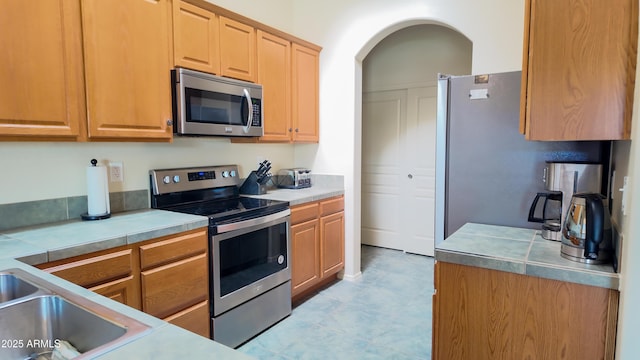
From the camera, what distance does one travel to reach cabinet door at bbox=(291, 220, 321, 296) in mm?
2992

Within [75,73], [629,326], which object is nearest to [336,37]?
[75,73]

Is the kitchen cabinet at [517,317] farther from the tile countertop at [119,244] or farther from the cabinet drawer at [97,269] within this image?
the cabinet drawer at [97,269]

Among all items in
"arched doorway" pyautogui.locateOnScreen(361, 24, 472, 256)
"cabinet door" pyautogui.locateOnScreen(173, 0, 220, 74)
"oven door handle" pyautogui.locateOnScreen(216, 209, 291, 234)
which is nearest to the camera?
"oven door handle" pyautogui.locateOnScreen(216, 209, 291, 234)

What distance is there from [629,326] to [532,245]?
532 millimetres

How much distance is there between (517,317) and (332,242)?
208cm

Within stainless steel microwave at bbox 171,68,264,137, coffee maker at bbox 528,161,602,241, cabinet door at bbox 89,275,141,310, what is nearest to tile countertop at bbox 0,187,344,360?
cabinet door at bbox 89,275,141,310

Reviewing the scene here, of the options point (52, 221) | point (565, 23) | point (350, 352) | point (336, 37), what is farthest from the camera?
point (336, 37)

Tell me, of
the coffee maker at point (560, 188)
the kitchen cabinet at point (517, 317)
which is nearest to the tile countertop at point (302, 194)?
the kitchen cabinet at point (517, 317)

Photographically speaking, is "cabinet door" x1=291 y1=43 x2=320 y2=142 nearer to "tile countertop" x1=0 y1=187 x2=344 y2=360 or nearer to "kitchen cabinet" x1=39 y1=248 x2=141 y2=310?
"tile countertop" x1=0 y1=187 x2=344 y2=360

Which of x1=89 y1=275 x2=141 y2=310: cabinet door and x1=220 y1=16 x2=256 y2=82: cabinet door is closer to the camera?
x1=89 y1=275 x2=141 y2=310: cabinet door

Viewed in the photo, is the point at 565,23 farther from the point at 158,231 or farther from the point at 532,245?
the point at 158,231

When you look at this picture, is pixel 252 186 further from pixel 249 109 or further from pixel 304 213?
pixel 249 109

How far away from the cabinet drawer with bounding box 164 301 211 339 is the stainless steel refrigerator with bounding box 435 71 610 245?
4.74 ft

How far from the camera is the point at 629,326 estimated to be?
1187 mm
